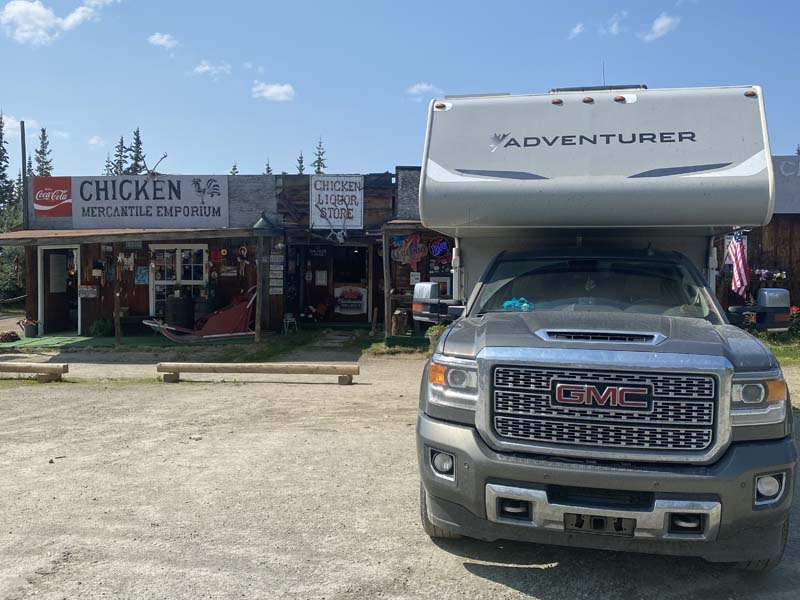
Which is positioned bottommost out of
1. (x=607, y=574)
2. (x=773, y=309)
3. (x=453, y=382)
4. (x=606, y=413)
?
(x=607, y=574)

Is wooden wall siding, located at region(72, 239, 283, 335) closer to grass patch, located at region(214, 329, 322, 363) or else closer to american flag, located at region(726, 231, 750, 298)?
grass patch, located at region(214, 329, 322, 363)

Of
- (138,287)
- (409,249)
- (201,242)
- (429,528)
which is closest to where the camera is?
(429,528)

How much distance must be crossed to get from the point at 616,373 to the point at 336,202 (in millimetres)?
13701

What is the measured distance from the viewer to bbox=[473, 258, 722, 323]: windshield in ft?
14.7

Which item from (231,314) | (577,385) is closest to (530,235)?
(577,385)

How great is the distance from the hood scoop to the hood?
3 cm

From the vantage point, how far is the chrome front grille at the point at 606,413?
321 centimetres

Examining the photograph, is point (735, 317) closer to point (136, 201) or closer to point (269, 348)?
point (269, 348)

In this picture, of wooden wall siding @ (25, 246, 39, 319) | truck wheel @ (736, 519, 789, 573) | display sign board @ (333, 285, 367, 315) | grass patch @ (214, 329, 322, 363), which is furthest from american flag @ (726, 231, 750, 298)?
wooden wall siding @ (25, 246, 39, 319)

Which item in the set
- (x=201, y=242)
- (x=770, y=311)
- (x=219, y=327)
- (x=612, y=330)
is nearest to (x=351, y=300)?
(x=219, y=327)

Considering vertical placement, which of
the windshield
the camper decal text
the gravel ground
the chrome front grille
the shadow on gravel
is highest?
the camper decal text

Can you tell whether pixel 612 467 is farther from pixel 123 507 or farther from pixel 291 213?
pixel 291 213

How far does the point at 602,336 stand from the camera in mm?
3529

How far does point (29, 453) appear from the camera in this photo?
611 cm
